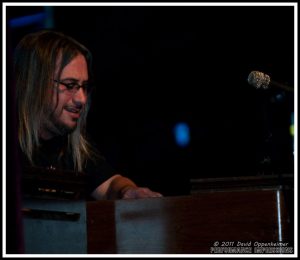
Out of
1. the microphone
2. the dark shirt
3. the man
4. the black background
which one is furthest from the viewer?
the black background

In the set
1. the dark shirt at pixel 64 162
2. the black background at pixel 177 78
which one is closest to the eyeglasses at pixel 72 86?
the dark shirt at pixel 64 162

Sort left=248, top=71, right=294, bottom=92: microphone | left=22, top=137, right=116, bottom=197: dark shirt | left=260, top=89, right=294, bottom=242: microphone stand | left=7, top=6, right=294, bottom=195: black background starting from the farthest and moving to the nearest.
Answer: left=7, top=6, right=294, bottom=195: black background
left=22, top=137, right=116, bottom=197: dark shirt
left=248, top=71, right=294, bottom=92: microphone
left=260, top=89, right=294, bottom=242: microphone stand

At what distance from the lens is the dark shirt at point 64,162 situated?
3160 mm

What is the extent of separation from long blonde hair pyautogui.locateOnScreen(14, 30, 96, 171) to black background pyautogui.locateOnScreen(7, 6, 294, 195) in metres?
2.21

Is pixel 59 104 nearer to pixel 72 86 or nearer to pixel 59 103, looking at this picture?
pixel 59 103

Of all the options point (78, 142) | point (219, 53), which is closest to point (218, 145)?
point (219, 53)

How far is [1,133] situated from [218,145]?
4.26 m

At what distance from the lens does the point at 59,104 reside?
10.9ft

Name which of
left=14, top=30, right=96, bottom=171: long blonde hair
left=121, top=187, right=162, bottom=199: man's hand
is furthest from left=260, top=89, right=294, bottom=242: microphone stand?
left=14, top=30, right=96, bottom=171: long blonde hair

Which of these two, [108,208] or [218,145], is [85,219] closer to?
[108,208]

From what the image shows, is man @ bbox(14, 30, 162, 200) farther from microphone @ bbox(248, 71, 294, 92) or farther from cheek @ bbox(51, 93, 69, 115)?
microphone @ bbox(248, 71, 294, 92)

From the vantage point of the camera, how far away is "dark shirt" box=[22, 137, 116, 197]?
3.16m

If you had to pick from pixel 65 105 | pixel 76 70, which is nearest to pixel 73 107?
pixel 65 105

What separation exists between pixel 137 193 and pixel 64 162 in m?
0.49
